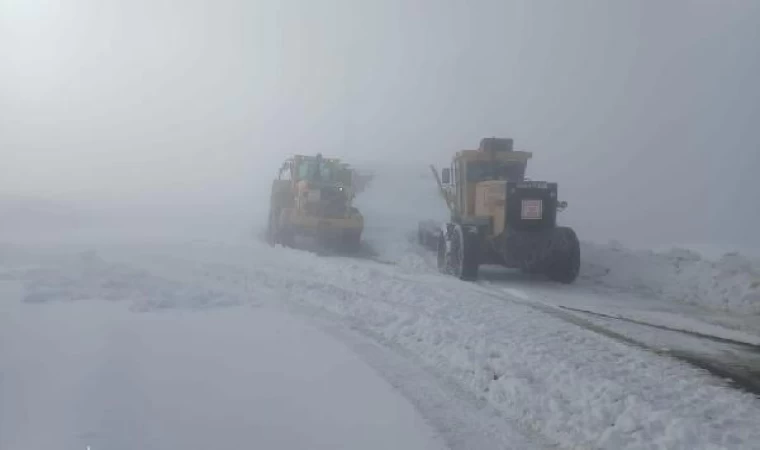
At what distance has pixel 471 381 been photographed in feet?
22.3

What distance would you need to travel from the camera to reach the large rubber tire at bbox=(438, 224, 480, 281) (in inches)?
581

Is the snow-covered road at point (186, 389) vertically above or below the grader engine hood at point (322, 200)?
below

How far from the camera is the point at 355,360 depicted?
7.36m

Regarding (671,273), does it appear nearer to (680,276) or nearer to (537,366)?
(680,276)

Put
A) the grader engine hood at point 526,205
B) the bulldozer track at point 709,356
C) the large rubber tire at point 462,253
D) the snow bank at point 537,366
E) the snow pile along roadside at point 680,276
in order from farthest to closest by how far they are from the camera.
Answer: the large rubber tire at point 462,253 < the grader engine hood at point 526,205 < the snow pile along roadside at point 680,276 < the bulldozer track at point 709,356 < the snow bank at point 537,366

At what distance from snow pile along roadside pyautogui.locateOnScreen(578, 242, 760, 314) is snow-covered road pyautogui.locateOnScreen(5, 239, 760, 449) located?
3.83m

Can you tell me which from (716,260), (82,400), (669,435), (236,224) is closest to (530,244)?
(716,260)

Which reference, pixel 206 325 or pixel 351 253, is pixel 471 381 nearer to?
pixel 206 325

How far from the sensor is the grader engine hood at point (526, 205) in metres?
14.4

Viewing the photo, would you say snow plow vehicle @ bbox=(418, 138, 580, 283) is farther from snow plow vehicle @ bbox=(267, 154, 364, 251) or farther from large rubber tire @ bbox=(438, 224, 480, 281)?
snow plow vehicle @ bbox=(267, 154, 364, 251)

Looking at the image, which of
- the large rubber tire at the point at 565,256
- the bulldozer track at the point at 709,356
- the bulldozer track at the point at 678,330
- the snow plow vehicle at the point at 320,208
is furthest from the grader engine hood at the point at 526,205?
the snow plow vehicle at the point at 320,208

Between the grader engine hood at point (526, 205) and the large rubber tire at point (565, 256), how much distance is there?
0.38 meters

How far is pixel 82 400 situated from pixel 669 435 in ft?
14.9

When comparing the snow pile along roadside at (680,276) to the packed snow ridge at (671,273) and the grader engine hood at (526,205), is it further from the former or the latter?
the grader engine hood at (526,205)
